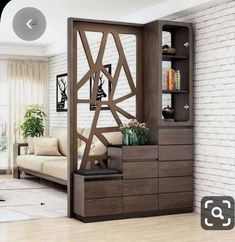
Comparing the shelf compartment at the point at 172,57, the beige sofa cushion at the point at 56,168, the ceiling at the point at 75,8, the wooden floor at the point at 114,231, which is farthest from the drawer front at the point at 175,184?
the ceiling at the point at 75,8

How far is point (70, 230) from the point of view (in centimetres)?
451

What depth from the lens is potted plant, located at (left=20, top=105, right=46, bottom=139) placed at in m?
9.36

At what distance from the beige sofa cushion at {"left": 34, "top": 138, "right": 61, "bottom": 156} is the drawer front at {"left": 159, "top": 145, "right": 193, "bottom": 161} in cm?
364

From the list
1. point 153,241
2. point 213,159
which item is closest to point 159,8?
point 213,159

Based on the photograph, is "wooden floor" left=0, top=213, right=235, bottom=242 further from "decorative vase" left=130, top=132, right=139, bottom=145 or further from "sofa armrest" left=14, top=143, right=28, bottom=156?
"sofa armrest" left=14, top=143, right=28, bottom=156

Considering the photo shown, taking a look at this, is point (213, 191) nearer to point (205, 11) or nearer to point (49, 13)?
point (205, 11)

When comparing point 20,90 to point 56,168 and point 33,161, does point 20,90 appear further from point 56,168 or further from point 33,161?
point 56,168

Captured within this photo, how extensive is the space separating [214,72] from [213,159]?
99 cm

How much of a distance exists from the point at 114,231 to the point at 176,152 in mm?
1362

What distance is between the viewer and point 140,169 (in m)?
5.17

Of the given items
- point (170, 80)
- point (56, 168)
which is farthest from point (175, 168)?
point (56, 168)

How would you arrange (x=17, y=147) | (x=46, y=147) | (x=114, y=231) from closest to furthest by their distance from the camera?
(x=114, y=231), (x=46, y=147), (x=17, y=147)

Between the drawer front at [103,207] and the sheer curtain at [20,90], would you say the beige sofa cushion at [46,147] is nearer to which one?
the sheer curtain at [20,90]

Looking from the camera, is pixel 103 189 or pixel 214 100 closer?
pixel 103 189
